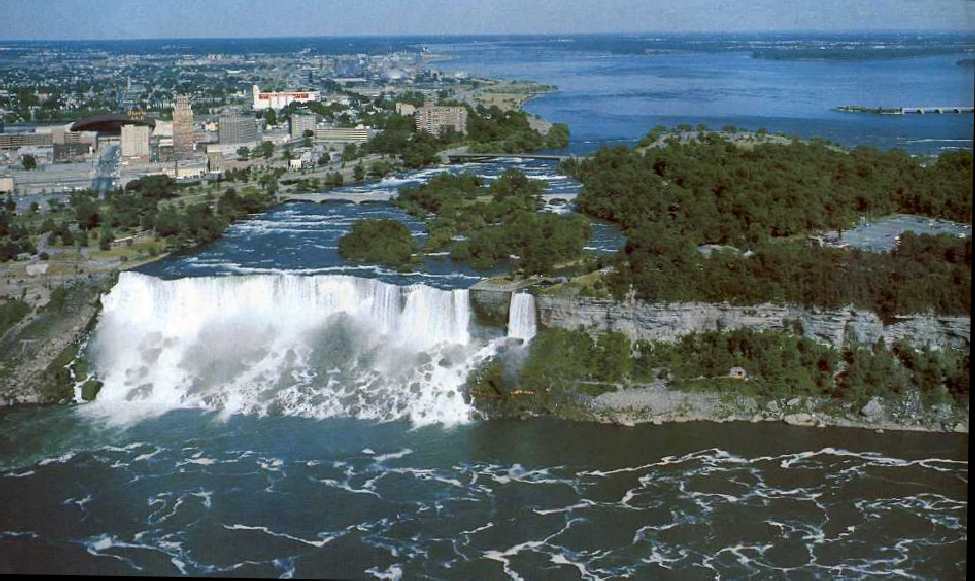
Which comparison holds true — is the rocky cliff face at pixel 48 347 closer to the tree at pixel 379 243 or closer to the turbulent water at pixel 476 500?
the turbulent water at pixel 476 500

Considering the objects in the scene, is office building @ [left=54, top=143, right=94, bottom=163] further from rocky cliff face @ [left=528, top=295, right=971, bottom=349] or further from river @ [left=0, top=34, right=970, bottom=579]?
rocky cliff face @ [left=528, top=295, right=971, bottom=349]

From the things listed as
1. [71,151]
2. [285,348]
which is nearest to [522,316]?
[285,348]

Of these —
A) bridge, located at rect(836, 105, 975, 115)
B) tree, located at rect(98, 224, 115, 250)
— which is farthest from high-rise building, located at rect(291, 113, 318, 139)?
bridge, located at rect(836, 105, 975, 115)

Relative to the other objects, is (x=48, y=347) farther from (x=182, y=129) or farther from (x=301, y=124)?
(x=301, y=124)

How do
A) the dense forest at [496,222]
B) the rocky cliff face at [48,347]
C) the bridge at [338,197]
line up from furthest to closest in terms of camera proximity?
the bridge at [338,197]
the dense forest at [496,222]
the rocky cliff face at [48,347]

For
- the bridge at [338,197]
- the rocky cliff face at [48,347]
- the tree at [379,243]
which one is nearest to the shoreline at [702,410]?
the tree at [379,243]

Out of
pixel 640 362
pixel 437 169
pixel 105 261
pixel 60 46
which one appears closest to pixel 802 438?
pixel 640 362

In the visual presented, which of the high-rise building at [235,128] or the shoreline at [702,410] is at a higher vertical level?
the high-rise building at [235,128]
